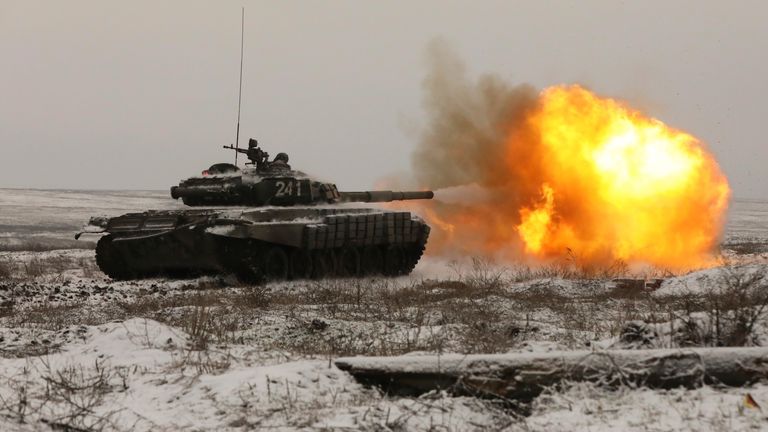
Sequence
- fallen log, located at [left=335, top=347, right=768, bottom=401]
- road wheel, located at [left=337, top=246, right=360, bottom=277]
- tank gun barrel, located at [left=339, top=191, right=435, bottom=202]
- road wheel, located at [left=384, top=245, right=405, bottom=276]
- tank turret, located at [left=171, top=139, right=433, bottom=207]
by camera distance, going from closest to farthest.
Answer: fallen log, located at [left=335, top=347, right=768, bottom=401] → tank turret, located at [left=171, top=139, right=433, bottom=207] → road wheel, located at [left=337, top=246, right=360, bottom=277] → road wheel, located at [left=384, top=245, right=405, bottom=276] → tank gun barrel, located at [left=339, top=191, right=435, bottom=202]

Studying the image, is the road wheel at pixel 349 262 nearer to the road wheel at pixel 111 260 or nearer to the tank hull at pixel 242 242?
the tank hull at pixel 242 242

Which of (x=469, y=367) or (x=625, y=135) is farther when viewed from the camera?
(x=625, y=135)

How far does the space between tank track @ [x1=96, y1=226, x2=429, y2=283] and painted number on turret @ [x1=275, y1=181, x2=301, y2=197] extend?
136 centimetres

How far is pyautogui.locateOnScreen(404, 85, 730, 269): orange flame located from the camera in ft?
74.9

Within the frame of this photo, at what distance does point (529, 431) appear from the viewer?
4.62 metres

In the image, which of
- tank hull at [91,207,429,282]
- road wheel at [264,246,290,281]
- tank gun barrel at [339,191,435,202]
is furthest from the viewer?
tank gun barrel at [339,191,435,202]

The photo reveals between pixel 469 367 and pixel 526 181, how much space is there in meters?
20.3

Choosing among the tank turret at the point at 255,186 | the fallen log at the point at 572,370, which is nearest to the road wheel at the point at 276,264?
the tank turret at the point at 255,186

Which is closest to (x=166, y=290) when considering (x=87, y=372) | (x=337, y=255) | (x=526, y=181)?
(x=337, y=255)

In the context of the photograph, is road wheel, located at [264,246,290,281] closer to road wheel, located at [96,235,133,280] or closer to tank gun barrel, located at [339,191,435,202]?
road wheel, located at [96,235,133,280]

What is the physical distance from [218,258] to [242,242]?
538 mm

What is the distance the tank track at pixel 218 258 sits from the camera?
1591cm

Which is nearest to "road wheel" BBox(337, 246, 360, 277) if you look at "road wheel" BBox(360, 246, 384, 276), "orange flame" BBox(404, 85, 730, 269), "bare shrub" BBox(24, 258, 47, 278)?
"road wheel" BBox(360, 246, 384, 276)

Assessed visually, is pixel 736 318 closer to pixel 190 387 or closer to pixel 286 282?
pixel 190 387
